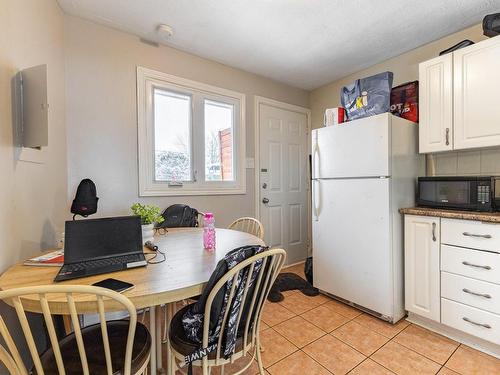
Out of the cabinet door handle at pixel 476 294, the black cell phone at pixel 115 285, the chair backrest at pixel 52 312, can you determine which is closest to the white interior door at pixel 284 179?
the cabinet door handle at pixel 476 294

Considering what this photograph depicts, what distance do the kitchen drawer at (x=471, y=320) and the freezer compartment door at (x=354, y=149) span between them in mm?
1053

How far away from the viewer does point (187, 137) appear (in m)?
2.63

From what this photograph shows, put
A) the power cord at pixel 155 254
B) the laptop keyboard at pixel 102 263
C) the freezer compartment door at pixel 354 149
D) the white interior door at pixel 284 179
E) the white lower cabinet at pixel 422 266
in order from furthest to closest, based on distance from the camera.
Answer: the white interior door at pixel 284 179 → the freezer compartment door at pixel 354 149 → the white lower cabinet at pixel 422 266 → the power cord at pixel 155 254 → the laptop keyboard at pixel 102 263

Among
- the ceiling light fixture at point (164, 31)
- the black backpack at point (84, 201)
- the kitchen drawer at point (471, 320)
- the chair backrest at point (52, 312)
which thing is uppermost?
the ceiling light fixture at point (164, 31)

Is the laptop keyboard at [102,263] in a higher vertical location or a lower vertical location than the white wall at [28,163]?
lower

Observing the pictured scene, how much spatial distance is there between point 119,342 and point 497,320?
2.20 m

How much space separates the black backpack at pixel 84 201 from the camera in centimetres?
178

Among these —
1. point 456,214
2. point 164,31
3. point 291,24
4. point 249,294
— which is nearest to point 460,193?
point 456,214

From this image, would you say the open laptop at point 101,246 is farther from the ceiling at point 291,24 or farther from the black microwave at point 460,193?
the black microwave at point 460,193

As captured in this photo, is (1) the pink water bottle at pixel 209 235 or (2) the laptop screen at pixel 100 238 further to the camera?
(1) the pink water bottle at pixel 209 235

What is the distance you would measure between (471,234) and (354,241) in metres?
0.80

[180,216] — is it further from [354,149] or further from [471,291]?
[471,291]

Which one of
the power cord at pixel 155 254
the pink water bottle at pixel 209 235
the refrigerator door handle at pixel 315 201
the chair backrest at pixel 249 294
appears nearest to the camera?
the chair backrest at pixel 249 294

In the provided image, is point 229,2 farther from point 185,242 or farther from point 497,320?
point 497,320
